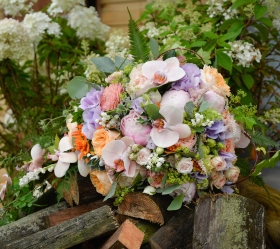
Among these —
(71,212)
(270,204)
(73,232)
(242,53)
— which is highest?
(242,53)

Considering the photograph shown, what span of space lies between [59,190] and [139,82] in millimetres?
407

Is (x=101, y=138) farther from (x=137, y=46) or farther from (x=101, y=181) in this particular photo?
(x=137, y=46)

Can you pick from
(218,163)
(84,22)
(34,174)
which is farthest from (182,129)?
(84,22)

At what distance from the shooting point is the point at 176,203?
3.61ft

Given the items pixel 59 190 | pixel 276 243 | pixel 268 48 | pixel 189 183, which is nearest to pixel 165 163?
pixel 189 183

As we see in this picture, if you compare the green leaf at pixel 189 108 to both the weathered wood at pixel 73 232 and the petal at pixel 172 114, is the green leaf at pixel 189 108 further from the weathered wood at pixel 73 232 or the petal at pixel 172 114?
the weathered wood at pixel 73 232

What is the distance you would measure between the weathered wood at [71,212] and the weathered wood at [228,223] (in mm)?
322

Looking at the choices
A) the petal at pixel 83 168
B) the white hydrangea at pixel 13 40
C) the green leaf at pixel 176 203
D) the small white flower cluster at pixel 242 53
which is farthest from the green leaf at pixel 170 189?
the white hydrangea at pixel 13 40

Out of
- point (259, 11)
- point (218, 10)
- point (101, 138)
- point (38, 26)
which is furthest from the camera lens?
point (38, 26)

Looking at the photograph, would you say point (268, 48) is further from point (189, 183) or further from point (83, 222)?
point (83, 222)

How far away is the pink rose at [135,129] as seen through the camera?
1096 mm

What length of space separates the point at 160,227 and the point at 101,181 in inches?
7.8

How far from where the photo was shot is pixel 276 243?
4.42 feet

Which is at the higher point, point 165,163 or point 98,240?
point 165,163
